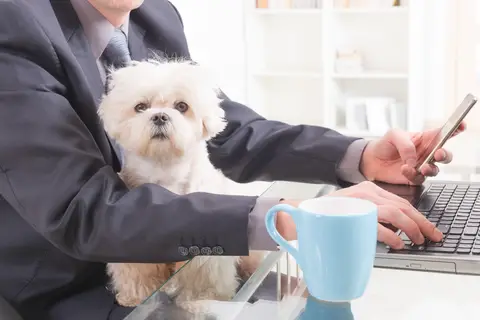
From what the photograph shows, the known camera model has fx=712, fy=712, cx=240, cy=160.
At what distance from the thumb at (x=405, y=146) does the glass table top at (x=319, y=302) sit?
16.7 inches

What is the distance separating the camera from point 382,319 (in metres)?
0.89

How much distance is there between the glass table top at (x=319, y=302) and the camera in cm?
90

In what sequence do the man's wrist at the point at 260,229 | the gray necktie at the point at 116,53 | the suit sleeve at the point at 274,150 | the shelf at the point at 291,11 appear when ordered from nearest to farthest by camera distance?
the man's wrist at the point at 260,229 → the gray necktie at the point at 116,53 → the suit sleeve at the point at 274,150 → the shelf at the point at 291,11

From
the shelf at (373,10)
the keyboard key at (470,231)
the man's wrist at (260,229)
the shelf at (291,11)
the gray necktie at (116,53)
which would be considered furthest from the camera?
the shelf at (291,11)

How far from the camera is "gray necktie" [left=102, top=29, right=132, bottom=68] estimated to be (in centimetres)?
135

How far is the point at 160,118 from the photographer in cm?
123

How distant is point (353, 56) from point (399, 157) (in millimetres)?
2724

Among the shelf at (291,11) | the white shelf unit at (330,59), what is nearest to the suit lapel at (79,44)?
the white shelf unit at (330,59)

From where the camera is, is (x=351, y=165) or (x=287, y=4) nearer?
(x=351, y=165)

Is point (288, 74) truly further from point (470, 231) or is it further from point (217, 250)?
point (217, 250)

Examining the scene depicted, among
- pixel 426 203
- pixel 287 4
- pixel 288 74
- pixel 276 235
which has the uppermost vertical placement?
pixel 287 4

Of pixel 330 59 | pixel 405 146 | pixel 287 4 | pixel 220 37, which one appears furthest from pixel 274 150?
pixel 287 4

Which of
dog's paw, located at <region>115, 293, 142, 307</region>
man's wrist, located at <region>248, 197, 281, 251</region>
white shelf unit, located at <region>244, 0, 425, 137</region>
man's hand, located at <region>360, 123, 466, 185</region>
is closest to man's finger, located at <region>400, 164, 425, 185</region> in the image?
man's hand, located at <region>360, 123, 466, 185</region>

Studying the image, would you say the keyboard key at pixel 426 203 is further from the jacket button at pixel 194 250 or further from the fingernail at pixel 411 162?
the jacket button at pixel 194 250
